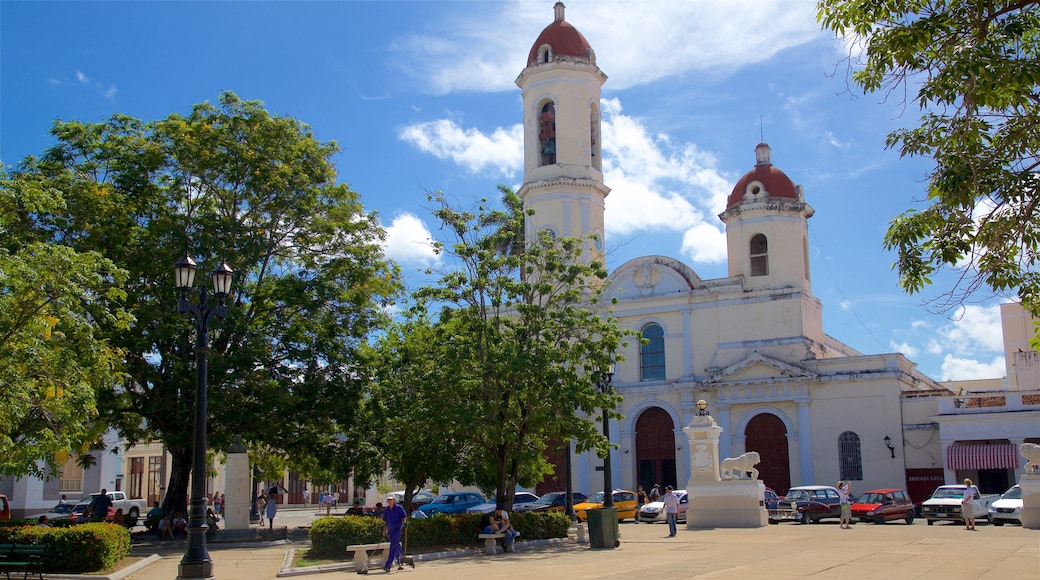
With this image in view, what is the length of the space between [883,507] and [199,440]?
24.5 m

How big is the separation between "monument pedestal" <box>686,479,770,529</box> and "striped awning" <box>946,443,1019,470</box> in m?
13.0

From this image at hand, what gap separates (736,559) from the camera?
57.3 ft

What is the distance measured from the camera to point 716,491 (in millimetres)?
28078

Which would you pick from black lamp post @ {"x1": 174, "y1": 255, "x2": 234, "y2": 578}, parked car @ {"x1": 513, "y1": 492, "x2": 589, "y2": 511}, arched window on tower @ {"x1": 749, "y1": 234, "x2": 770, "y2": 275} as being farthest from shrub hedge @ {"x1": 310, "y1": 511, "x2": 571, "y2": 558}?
arched window on tower @ {"x1": 749, "y1": 234, "x2": 770, "y2": 275}

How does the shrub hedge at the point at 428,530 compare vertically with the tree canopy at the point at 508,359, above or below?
below

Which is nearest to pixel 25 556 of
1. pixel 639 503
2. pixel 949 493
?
pixel 639 503

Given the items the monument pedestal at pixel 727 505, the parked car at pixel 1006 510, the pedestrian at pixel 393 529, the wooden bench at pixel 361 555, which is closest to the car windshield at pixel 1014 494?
the parked car at pixel 1006 510

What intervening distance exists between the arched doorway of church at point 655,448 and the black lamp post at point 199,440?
31292 millimetres

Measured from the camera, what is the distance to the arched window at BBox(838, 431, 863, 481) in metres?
39.9

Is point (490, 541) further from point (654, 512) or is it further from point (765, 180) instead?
point (765, 180)

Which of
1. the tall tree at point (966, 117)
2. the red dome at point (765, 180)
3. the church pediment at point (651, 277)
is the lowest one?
the tall tree at point (966, 117)

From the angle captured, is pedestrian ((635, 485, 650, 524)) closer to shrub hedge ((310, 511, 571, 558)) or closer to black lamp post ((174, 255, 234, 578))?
shrub hedge ((310, 511, 571, 558))

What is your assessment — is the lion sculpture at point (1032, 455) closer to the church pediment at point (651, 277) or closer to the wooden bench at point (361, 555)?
the wooden bench at point (361, 555)

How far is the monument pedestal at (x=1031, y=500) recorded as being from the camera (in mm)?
25125
